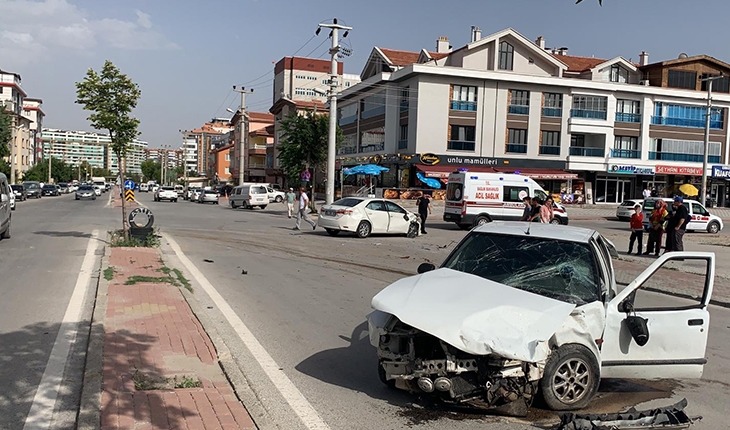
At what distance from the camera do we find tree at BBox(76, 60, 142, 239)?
49.5ft

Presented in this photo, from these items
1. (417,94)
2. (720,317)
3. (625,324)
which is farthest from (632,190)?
(625,324)

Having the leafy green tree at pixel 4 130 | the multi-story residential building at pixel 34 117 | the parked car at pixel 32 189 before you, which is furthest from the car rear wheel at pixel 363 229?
the multi-story residential building at pixel 34 117

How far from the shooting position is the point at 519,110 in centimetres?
5062

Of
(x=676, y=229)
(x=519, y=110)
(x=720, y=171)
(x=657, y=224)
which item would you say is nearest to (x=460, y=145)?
(x=519, y=110)

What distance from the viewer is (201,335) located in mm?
6941

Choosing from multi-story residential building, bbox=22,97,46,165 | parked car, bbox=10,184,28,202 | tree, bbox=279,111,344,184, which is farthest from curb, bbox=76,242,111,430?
multi-story residential building, bbox=22,97,46,165

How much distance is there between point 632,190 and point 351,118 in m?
27.0

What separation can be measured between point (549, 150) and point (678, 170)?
12459 millimetres

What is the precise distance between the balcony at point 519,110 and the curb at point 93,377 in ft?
150

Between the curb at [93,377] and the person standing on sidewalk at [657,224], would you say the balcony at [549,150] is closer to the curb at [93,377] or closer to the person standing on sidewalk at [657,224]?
the person standing on sidewalk at [657,224]

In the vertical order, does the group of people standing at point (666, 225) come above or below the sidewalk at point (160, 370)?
above

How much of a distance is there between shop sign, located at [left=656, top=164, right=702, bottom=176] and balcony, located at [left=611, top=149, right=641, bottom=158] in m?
2.19

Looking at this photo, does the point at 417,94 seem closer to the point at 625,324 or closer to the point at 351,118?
the point at 351,118

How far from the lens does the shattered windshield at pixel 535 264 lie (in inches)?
217
